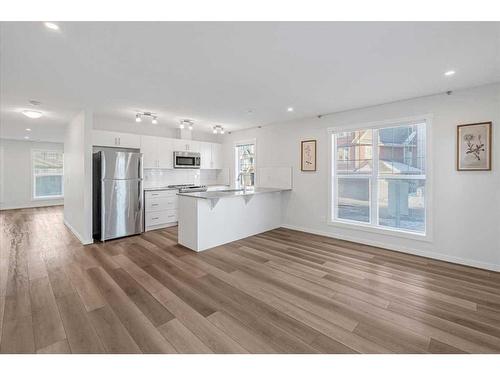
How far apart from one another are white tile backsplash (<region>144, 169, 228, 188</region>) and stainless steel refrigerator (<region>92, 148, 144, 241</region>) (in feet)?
2.94

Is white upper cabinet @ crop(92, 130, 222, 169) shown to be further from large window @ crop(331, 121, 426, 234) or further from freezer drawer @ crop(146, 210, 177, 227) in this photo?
large window @ crop(331, 121, 426, 234)

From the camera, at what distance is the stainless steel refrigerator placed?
14.3 ft

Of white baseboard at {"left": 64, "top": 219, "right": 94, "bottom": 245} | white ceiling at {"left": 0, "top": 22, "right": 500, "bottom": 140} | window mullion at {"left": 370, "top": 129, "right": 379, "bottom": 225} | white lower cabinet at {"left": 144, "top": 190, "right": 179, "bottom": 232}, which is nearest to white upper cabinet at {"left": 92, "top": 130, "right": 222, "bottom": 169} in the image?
white lower cabinet at {"left": 144, "top": 190, "right": 179, "bottom": 232}

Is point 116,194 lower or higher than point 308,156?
lower

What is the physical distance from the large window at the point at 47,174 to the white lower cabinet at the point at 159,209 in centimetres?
658

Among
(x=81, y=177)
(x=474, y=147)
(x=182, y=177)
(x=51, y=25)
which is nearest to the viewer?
(x=51, y=25)

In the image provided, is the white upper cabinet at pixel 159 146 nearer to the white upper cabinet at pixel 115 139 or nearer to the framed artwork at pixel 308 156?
the white upper cabinet at pixel 115 139

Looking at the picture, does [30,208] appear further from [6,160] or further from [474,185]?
[474,185]

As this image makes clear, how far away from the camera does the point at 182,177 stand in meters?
6.29

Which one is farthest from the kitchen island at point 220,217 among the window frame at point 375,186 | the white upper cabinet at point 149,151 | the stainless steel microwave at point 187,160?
the stainless steel microwave at point 187,160

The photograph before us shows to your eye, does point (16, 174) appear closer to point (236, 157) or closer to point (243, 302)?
point (236, 157)

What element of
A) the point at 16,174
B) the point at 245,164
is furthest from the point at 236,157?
the point at 16,174

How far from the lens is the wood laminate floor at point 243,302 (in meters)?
1.74

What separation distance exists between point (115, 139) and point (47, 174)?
642 cm
